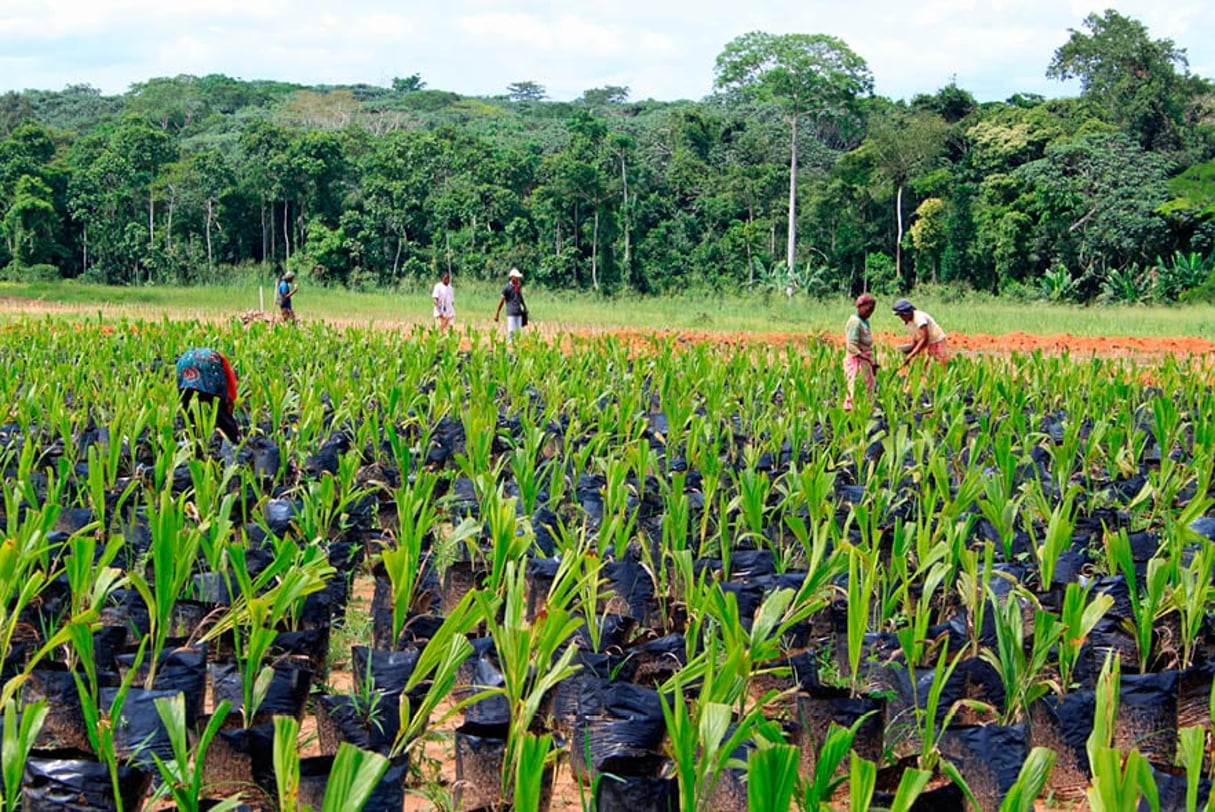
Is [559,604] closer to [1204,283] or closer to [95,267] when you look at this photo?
[1204,283]

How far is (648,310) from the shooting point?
76.9 feet

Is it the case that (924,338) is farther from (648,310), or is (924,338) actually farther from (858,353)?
(648,310)

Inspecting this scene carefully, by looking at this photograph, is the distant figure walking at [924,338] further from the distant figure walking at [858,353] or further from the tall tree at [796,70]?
the tall tree at [796,70]

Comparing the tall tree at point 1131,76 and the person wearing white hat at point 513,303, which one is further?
the tall tree at point 1131,76

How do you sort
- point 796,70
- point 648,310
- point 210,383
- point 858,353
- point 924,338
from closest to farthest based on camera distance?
1. point 210,383
2. point 858,353
3. point 924,338
4. point 648,310
5. point 796,70

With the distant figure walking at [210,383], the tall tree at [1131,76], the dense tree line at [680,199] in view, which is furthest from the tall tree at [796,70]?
the distant figure walking at [210,383]

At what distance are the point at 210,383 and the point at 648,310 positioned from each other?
17.5 metres

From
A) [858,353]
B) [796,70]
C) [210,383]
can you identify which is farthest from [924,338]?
[796,70]

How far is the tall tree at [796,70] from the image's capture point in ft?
98.0

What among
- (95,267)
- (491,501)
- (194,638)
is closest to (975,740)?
(491,501)

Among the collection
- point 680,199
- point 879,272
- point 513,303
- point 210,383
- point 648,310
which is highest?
point 680,199

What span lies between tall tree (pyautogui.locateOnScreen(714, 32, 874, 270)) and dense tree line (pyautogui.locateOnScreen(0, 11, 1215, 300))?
54 millimetres

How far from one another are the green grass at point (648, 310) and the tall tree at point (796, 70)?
454 cm

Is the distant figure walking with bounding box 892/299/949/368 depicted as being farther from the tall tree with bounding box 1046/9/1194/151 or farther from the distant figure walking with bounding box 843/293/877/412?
the tall tree with bounding box 1046/9/1194/151
